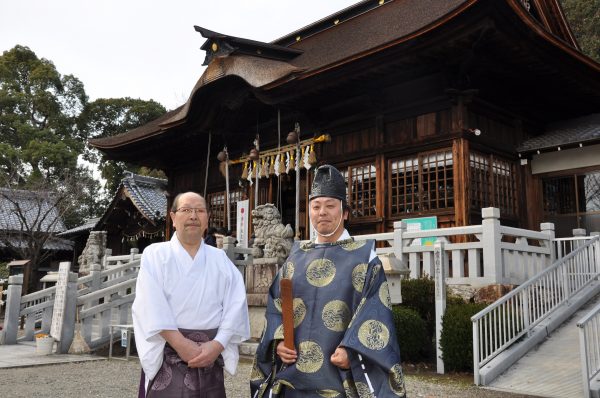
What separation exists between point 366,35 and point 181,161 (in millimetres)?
7374

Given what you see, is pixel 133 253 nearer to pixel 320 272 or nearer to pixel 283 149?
pixel 283 149

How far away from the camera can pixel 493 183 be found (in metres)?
10.4

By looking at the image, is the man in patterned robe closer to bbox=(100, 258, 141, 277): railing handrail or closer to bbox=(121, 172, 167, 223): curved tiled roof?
bbox=(100, 258, 141, 277): railing handrail

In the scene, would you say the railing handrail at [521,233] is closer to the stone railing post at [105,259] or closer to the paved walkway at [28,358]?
the paved walkway at [28,358]

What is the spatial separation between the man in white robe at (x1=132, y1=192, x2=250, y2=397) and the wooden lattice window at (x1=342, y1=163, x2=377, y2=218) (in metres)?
8.41

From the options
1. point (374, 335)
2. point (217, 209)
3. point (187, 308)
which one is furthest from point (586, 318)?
point (217, 209)

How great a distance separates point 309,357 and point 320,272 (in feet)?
1.38

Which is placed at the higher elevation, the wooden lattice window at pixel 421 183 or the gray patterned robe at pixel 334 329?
the wooden lattice window at pixel 421 183

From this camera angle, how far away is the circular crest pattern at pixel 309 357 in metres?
2.57

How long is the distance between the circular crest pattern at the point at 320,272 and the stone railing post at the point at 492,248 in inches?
222

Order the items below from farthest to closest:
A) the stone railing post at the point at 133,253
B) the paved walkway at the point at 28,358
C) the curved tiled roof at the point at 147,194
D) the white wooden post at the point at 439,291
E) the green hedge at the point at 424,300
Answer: the curved tiled roof at the point at 147,194, the stone railing post at the point at 133,253, the green hedge at the point at 424,300, the paved walkway at the point at 28,358, the white wooden post at the point at 439,291

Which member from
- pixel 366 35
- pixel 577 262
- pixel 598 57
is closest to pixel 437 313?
pixel 577 262

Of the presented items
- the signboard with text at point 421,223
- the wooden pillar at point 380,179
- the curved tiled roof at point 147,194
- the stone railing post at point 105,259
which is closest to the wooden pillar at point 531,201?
the signboard with text at point 421,223

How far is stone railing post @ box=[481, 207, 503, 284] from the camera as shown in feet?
25.3
